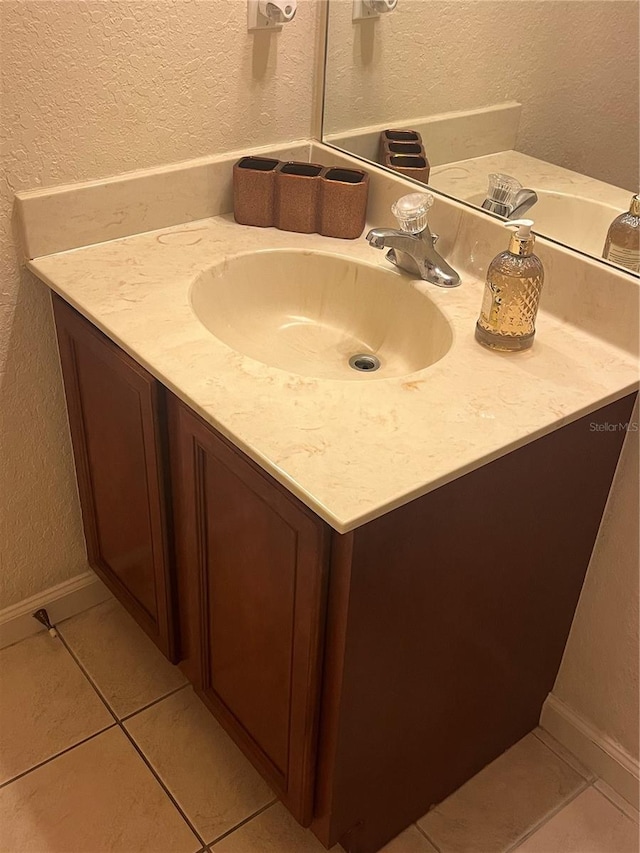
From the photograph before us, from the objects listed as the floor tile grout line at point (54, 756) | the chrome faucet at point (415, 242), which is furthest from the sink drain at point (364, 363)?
the floor tile grout line at point (54, 756)

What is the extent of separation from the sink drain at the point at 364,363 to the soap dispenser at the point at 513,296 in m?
A: 0.23

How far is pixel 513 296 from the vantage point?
116 centimetres

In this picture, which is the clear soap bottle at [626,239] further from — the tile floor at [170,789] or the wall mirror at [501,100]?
the tile floor at [170,789]

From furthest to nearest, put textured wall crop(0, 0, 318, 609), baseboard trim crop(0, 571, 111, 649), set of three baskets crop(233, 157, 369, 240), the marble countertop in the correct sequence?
1. baseboard trim crop(0, 571, 111, 649)
2. set of three baskets crop(233, 157, 369, 240)
3. textured wall crop(0, 0, 318, 609)
4. the marble countertop

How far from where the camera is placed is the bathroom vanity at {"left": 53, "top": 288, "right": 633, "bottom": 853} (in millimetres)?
1041

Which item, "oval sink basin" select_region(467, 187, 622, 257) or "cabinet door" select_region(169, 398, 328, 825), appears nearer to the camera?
"cabinet door" select_region(169, 398, 328, 825)

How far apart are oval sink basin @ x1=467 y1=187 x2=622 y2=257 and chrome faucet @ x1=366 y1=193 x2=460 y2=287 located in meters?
0.16

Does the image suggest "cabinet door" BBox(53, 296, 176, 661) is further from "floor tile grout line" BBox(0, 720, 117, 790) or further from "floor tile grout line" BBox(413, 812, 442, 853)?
"floor tile grout line" BBox(413, 812, 442, 853)

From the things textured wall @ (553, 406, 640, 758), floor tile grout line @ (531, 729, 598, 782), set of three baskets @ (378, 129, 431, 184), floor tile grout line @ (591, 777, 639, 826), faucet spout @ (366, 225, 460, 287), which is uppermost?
set of three baskets @ (378, 129, 431, 184)

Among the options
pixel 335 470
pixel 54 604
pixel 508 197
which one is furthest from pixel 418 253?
pixel 54 604

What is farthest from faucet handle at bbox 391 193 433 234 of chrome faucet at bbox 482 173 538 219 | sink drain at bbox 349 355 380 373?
sink drain at bbox 349 355 380 373

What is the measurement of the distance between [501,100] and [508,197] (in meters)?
0.16

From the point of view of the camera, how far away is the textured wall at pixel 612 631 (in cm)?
132

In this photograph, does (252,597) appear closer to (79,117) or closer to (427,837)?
(427,837)
